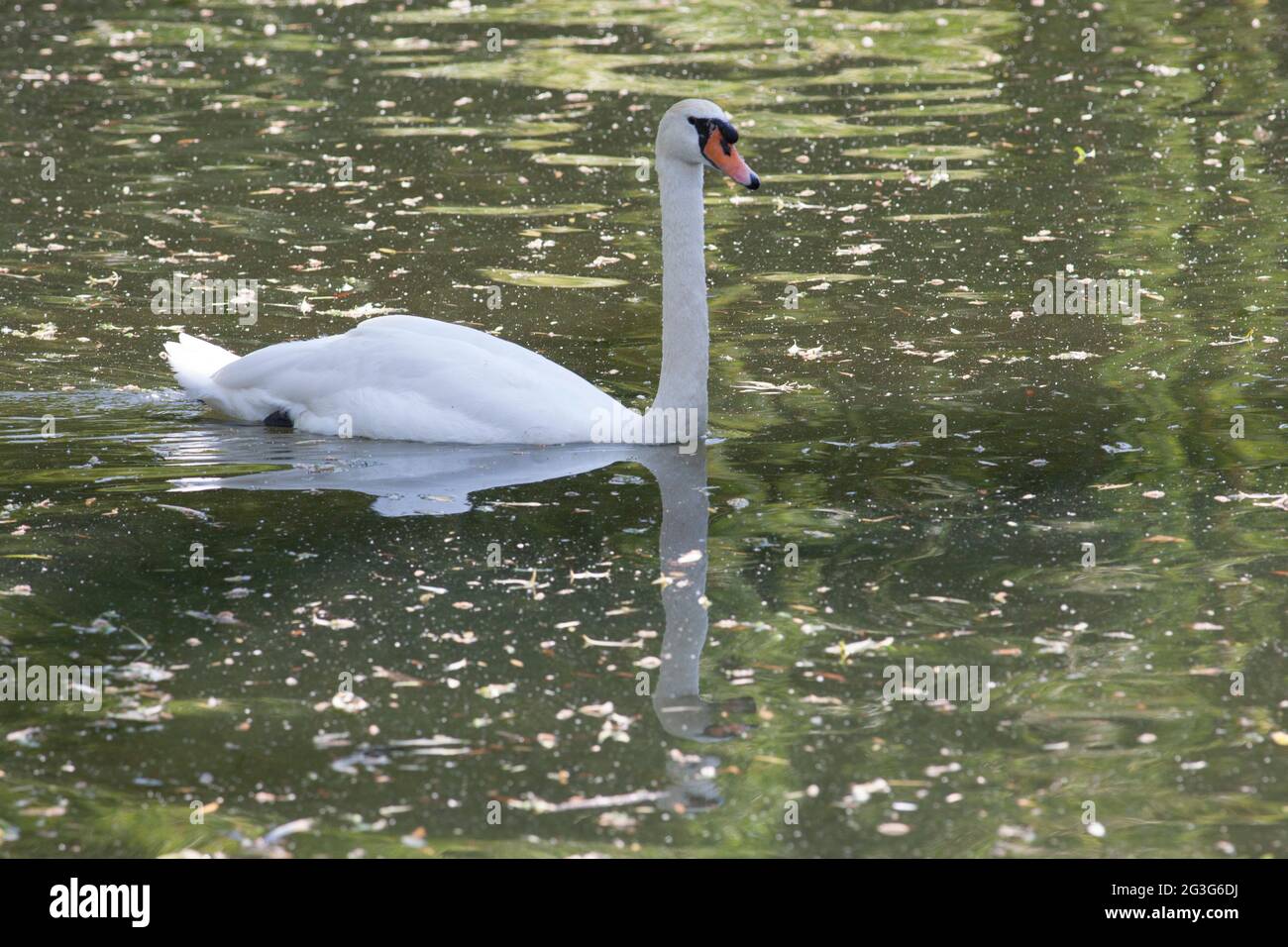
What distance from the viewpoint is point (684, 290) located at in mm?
8695

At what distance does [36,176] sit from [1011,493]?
31.1 ft

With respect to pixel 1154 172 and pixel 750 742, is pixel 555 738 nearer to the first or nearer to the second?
pixel 750 742

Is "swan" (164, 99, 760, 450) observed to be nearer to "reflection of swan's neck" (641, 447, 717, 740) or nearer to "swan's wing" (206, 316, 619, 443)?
"swan's wing" (206, 316, 619, 443)

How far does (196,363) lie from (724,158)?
10.1 feet

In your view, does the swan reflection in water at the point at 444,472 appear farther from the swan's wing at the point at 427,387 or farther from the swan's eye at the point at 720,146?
the swan's eye at the point at 720,146

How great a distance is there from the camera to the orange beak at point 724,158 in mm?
8461

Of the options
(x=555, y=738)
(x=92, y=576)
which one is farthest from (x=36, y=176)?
(x=555, y=738)

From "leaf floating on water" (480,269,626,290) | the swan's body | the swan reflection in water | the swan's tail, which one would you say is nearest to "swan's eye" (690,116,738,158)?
the swan's body

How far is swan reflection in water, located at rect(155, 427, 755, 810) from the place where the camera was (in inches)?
295

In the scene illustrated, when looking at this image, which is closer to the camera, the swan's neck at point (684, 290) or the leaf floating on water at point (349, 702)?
the leaf floating on water at point (349, 702)

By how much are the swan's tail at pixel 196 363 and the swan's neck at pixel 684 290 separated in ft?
7.75

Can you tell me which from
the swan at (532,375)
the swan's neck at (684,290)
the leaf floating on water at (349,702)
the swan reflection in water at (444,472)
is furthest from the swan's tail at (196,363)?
the leaf floating on water at (349,702)

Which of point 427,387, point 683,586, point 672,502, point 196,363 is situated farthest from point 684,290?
point 196,363

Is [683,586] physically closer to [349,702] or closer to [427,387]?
[349,702]
